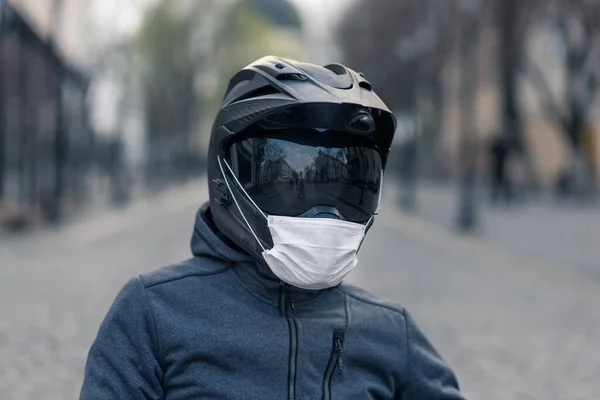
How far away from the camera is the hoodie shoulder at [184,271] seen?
196 centimetres

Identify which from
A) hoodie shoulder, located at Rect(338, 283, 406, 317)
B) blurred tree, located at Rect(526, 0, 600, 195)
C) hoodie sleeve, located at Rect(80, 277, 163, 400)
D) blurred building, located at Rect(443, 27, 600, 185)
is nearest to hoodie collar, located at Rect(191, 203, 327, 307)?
hoodie shoulder, located at Rect(338, 283, 406, 317)

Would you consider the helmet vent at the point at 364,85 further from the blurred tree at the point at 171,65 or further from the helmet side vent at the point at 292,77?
the blurred tree at the point at 171,65

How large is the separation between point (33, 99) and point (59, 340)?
14229mm

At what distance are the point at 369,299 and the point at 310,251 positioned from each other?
1.04 ft

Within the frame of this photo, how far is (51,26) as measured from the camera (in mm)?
16781

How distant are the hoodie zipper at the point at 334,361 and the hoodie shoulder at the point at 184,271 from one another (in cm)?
28

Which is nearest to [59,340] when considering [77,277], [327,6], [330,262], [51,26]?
[77,277]

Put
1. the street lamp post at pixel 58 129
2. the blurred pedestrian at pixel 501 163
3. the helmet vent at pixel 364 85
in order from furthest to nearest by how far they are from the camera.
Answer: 1. the blurred pedestrian at pixel 501 163
2. the street lamp post at pixel 58 129
3. the helmet vent at pixel 364 85

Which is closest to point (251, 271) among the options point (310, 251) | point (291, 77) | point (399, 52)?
point (310, 251)

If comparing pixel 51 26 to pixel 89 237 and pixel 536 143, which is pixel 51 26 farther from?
pixel 536 143

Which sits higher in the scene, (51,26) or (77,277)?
(51,26)

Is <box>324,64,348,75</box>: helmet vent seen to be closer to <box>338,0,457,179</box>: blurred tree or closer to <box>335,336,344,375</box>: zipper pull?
<box>335,336,344,375</box>: zipper pull

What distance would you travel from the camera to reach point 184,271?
201 cm

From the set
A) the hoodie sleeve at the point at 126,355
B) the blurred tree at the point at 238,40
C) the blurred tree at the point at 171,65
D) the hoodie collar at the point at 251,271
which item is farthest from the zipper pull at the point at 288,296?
the blurred tree at the point at 238,40
